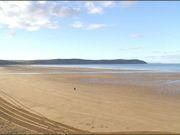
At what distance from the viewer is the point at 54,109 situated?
1178 cm

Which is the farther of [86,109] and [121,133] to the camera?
[86,109]

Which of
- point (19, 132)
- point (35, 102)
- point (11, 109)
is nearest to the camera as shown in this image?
point (19, 132)

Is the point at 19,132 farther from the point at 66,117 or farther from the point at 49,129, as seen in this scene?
the point at 66,117

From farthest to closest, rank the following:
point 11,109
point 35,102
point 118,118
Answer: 1. point 35,102
2. point 11,109
3. point 118,118

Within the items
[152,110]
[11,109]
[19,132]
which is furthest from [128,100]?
[19,132]

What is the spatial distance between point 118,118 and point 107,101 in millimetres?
3657

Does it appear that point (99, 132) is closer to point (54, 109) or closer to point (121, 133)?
point (121, 133)

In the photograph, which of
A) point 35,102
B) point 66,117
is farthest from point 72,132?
point 35,102

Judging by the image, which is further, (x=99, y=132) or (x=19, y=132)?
(x=99, y=132)

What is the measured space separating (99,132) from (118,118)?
6.76ft

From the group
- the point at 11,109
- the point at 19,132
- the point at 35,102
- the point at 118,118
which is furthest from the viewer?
the point at 35,102

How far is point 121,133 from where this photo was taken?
8117 mm

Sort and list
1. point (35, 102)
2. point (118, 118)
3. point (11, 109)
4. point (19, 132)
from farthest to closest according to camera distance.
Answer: point (35, 102), point (11, 109), point (118, 118), point (19, 132)

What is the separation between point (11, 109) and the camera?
11.2 metres
